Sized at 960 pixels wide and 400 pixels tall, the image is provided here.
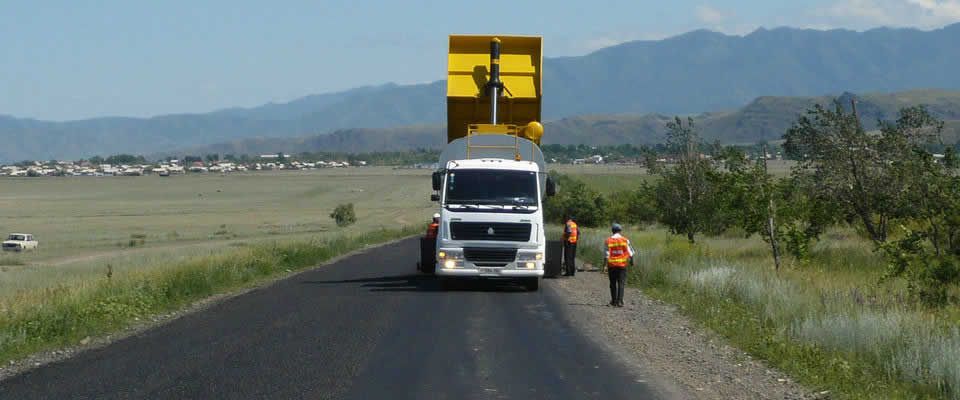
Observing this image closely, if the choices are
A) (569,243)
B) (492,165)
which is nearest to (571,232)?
(569,243)

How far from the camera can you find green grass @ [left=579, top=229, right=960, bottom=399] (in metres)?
11.6

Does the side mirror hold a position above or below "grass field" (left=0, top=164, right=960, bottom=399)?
above

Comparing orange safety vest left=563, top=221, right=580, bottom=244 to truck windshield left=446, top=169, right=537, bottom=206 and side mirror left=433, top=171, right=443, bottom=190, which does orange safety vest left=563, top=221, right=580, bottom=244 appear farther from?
side mirror left=433, top=171, right=443, bottom=190

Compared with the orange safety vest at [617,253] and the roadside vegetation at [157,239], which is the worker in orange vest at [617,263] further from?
the roadside vegetation at [157,239]

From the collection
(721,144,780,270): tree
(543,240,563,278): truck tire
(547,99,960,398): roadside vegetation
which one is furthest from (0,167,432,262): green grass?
(543,240,563,278): truck tire

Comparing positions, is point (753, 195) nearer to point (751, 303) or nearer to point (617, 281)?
point (617, 281)

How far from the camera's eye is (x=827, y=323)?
1438 cm

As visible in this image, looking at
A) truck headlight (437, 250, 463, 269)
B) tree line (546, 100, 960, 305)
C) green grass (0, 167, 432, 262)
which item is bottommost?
green grass (0, 167, 432, 262)

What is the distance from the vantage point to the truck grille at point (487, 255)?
854 inches

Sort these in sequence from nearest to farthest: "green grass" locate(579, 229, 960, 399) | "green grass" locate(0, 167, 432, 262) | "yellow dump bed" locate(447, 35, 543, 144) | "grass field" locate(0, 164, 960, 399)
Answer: "green grass" locate(579, 229, 960, 399), "grass field" locate(0, 164, 960, 399), "yellow dump bed" locate(447, 35, 543, 144), "green grass" locate(0, 167, 432, 262)

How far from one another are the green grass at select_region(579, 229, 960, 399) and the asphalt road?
2.10 metres

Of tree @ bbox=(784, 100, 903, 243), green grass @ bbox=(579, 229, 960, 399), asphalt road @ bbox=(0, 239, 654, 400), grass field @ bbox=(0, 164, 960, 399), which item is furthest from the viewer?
tree @ bbox=(784, 100, 903, 243)

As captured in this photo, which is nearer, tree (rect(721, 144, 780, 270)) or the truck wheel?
the truck wheel

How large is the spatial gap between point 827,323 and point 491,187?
8986 millimetres
